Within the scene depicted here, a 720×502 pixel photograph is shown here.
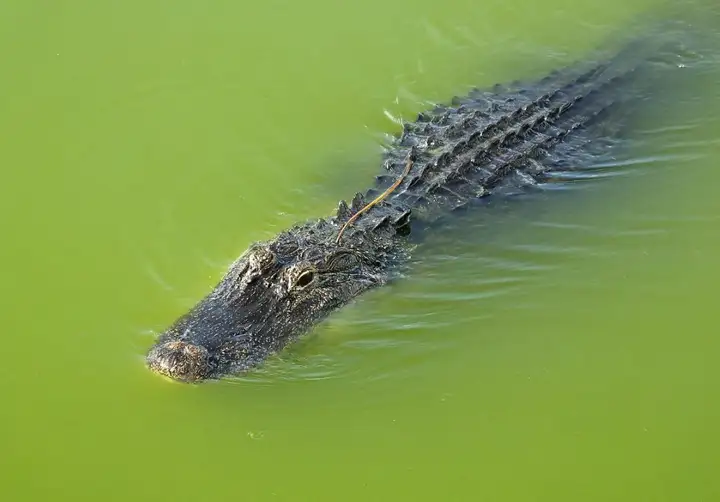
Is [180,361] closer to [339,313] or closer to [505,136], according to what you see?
[339,313]

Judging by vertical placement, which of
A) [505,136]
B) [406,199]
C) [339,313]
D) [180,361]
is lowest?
[180,361]

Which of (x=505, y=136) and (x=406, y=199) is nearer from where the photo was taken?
(x=406, y=199)

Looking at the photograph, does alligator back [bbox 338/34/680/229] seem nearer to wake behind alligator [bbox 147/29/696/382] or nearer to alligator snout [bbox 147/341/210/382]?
wake behind alligator [bbox 147/29/696/382]

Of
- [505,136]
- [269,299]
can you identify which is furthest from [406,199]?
[269,299]

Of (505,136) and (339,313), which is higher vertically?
(505,136)

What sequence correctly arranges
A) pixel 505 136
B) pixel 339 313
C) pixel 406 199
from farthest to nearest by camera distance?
pixel 505 136 < pixel 406 199 < pixel 339 313

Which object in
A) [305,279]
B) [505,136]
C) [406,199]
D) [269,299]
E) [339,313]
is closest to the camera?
[269,299]

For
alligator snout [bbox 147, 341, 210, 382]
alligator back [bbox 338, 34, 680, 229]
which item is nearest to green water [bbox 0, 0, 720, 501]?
alligator snout [bbox 147, 341, 210, 382]
